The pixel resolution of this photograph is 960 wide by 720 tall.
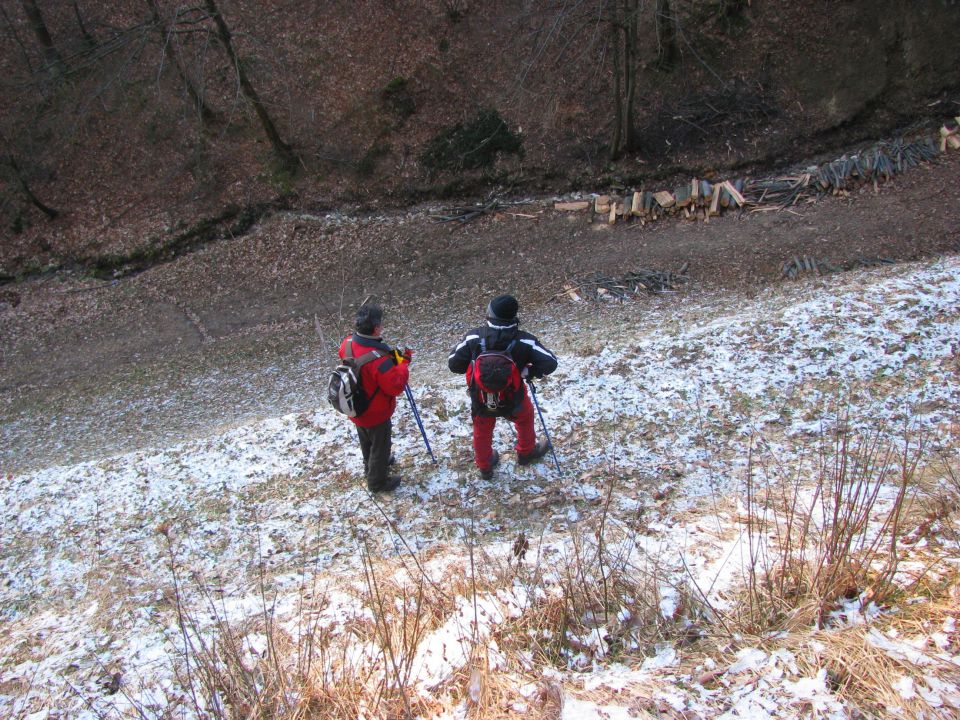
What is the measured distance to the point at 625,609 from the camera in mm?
3814

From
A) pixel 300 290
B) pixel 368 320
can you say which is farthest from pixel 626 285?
pixel 300 290

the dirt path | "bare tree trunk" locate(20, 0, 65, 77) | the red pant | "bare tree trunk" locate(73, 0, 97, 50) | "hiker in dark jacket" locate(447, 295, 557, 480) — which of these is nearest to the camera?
"hiker in dark jacket" locate(447, 295, 557, 480)

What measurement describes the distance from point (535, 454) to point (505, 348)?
185 centimetres

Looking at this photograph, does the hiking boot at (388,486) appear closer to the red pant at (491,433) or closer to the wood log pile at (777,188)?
the red pant at (491,433)

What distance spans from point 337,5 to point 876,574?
1866 centimetres

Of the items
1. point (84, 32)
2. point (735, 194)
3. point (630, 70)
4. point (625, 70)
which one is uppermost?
point (84, 32)

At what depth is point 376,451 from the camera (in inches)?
256

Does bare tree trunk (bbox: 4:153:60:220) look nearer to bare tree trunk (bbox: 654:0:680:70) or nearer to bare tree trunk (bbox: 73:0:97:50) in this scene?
bare tree trunk (bbox: 73:0:97:50)

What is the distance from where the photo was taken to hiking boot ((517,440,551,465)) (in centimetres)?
688

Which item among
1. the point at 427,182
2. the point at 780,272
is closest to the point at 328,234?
the point at 427,182

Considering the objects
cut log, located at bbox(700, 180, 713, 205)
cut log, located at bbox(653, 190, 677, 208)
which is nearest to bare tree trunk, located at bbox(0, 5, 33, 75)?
cut log, located at bbox(653, 190, 677, 208)

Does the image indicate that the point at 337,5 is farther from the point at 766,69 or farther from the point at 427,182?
the point at 766,69

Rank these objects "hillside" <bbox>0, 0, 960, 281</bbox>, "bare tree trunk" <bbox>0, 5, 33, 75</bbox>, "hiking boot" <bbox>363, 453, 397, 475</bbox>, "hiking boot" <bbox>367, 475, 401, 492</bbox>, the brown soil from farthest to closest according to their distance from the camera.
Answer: "bare tree trunk" <bbox>0, 5, 33, 75</bbox>, "hillside" <bbox>0, 0, 960, 281</bbox>, the brown soil, "hiking boot" <bbox>367, 475, 401, 492</bbox>, "hiking boot" <bbox>363, 453, 397, 475</bbox>

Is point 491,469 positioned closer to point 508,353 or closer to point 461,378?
point 508,353
